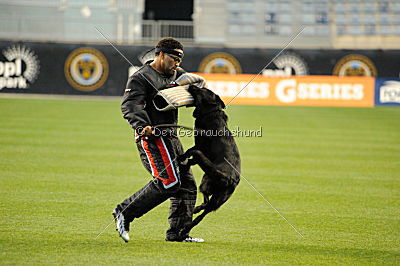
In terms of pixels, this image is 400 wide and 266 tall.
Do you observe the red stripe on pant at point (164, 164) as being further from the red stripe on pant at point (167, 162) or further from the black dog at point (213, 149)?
the black dog at point (213, 149)

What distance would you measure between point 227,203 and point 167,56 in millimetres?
2973

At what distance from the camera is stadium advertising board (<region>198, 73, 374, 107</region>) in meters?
23.2

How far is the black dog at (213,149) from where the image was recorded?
5371mm

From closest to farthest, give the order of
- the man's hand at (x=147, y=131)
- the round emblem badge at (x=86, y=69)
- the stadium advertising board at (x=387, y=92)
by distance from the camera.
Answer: the man's hand at (x=147, y=131) < the stadium advertising board at (x=387, y=92) < the round emblem badge at (x=86, y=69)

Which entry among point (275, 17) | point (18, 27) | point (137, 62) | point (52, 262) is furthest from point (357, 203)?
point (275, 17)

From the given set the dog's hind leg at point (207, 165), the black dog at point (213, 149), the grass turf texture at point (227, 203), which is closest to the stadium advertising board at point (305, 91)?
the grass turf texture at point (227, 203)

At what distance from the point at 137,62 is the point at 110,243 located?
64.9ft

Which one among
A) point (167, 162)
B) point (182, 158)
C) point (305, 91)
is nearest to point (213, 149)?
point (182, 158)

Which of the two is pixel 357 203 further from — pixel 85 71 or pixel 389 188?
pixel 85 71

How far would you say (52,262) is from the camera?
4844mm

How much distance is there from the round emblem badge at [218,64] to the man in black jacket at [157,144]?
775 inches

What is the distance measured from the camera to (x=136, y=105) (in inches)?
212

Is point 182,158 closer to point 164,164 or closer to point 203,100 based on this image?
point 164,164

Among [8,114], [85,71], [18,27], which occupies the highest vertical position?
[18,27]
